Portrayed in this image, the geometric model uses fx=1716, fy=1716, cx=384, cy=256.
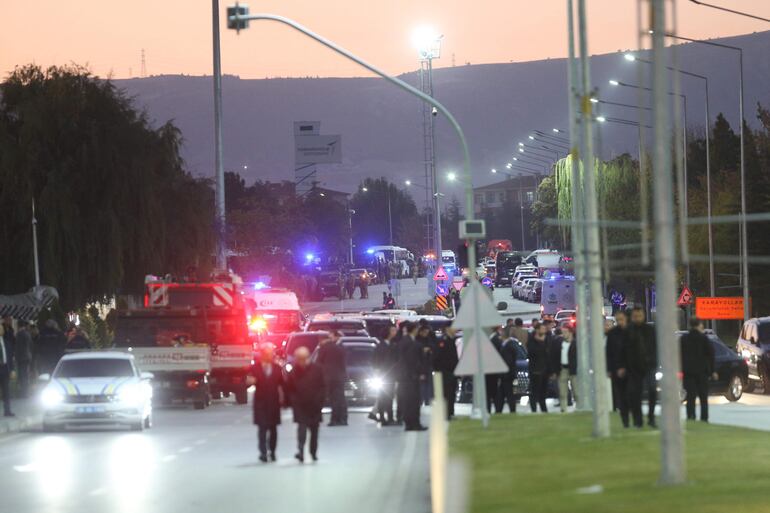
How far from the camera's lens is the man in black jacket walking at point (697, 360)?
26781 mm

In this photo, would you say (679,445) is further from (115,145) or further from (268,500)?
(115,145)

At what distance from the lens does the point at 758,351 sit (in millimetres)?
42406

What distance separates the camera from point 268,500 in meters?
19.1

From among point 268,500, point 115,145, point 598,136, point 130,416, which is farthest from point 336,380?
point 115,145

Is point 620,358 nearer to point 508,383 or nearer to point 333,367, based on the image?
point 508,383

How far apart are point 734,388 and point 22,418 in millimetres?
16322

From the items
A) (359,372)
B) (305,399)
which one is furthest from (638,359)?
(359,372)

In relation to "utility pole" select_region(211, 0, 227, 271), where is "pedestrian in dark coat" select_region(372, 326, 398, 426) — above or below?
below

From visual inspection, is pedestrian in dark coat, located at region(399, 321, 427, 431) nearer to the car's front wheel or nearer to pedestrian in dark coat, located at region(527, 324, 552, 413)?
pedestrian in dark coat, located at region(527, 324, 552, 413)

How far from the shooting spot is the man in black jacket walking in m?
26.8

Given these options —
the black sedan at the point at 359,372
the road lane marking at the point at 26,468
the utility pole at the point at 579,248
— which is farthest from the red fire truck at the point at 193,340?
the road lane marking at the point at 26,468

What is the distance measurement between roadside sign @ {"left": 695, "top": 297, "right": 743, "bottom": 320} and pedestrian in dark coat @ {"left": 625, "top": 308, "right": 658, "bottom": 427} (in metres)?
32.5

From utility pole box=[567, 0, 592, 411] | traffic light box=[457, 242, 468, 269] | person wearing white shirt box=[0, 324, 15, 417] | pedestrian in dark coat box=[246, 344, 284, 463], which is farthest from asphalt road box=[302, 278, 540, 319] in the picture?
pedestrian in dark coat box=[246, 344, 284, 463]

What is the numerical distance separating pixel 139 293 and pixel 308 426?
3391cm
